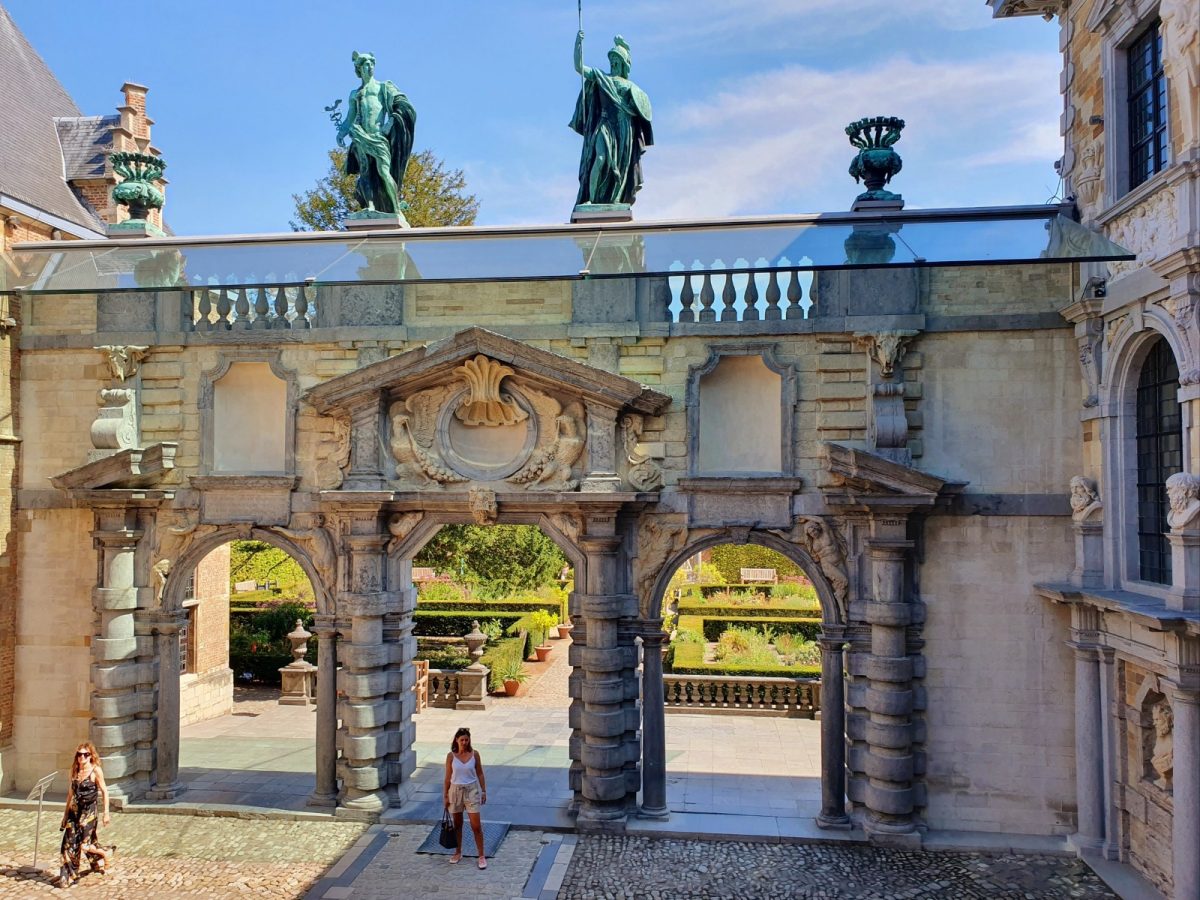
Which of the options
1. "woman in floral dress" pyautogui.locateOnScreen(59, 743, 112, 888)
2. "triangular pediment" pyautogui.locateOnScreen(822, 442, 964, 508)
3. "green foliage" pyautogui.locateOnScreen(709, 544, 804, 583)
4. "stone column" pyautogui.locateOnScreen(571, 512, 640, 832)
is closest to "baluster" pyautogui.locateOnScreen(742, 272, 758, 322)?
"triangular pediment" pyautogui.locateOnScreen(822, 442, 964, 508)

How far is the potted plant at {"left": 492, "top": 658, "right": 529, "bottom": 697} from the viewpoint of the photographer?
19358 millimetres

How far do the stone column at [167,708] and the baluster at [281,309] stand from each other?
15.0 feet

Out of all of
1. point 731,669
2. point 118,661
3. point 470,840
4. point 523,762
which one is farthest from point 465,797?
point 731,669

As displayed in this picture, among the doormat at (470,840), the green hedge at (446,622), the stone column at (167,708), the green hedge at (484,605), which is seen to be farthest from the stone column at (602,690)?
the green hedge at (484,605)

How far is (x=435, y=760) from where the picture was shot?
48.1ft

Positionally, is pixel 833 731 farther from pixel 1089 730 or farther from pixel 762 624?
pixel 762 624

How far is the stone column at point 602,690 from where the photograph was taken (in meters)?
11.6

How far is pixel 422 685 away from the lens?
60.3ft

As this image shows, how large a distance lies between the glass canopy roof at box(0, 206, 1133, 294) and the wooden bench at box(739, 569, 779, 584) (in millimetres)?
20233

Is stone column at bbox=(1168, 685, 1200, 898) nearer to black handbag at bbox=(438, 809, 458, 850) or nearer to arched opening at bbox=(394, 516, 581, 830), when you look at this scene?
arched opening at bbox=(394, 516, 581, 830)

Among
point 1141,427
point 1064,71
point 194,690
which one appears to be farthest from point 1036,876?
point 194,690

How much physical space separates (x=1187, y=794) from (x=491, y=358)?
9.31m

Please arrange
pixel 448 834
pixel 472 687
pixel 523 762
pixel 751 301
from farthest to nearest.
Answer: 1. pixel 472 687
2. pixel 523 762
3. pixel 751 301
4. pixel 448 834

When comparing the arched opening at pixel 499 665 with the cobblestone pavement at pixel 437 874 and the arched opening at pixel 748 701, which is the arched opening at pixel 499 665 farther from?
the arched opening at pixel 748 701
